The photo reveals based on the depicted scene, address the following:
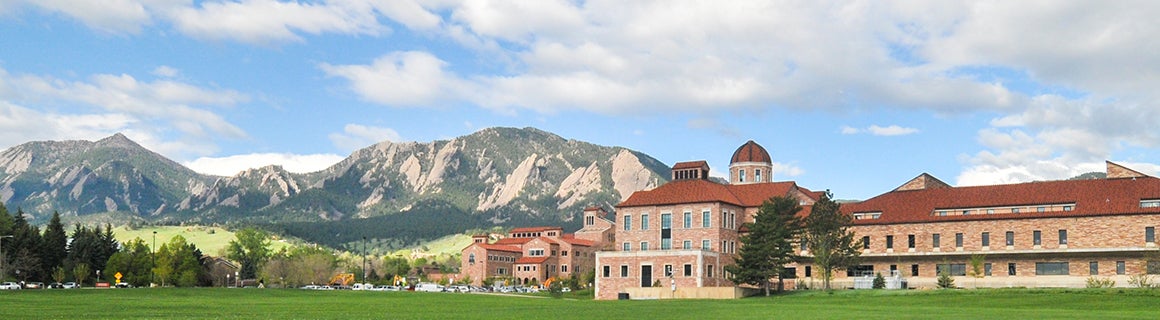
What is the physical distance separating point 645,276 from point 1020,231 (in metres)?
32.2

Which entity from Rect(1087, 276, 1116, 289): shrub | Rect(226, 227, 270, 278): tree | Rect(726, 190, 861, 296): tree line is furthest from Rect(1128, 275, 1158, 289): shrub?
Rect(226, 227, 270, 278): tree

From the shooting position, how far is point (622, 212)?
104 m

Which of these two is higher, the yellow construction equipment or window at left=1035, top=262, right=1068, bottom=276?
window at left=1035, top=262, right=1068, bottom=276

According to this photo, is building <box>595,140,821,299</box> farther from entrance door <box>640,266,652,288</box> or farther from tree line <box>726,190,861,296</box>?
tree line <box>726,190,861,296</box>

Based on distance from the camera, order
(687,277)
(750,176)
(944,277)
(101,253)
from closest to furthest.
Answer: (944,277) → (687,277) → (750,176) → (101,253)

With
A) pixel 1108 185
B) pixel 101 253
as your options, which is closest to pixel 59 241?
pixel 101 253

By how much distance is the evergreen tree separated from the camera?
13062 cm

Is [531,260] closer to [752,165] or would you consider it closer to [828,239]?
[752,165]

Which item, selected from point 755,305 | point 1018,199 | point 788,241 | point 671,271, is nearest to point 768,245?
point 788,241

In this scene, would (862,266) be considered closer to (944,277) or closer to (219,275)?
(944,277)

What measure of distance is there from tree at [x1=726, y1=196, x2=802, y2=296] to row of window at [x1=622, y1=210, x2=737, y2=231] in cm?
895

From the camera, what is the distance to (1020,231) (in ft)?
286

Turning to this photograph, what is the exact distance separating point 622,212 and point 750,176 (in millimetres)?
34540

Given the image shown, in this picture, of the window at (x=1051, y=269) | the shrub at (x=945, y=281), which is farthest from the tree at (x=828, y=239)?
the window at (x=1051, y=269)
